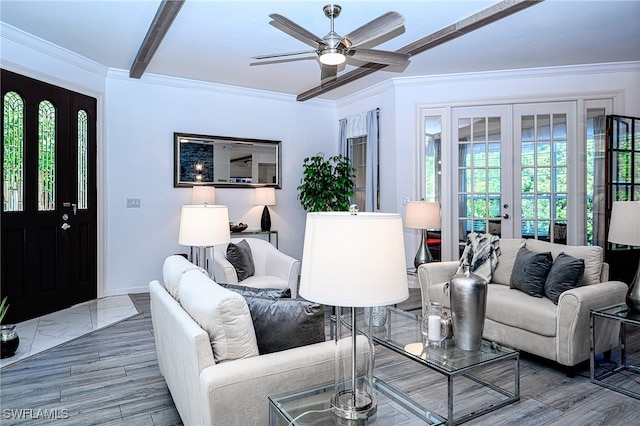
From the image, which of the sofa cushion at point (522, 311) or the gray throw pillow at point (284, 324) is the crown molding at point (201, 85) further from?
the gray throw pillow at point (284, 324)

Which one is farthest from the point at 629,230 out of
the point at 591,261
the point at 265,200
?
the point at 265,200

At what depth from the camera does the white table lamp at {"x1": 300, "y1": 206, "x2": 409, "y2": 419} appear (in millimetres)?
1302

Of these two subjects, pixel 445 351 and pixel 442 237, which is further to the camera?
pixel 442 237

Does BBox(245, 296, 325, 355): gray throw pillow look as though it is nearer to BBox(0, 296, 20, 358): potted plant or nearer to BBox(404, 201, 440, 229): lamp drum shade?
BBox(0, 296, 20, 358): potted plant

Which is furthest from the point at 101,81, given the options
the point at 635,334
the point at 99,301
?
the point at 635,334

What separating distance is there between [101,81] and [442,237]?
4673 mm

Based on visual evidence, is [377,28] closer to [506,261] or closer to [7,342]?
[506,261]

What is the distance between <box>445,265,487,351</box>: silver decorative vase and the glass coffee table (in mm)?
58

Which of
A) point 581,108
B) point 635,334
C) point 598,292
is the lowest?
point 635,334

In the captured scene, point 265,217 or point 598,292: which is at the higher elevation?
point 265,217

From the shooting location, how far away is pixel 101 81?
16.5 ft

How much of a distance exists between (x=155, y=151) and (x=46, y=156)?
4.22 ft

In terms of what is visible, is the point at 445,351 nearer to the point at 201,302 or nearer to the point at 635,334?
the point at 201,302

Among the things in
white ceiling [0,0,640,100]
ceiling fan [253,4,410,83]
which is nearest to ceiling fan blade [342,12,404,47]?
ceiling fan [253,4,410,83]
